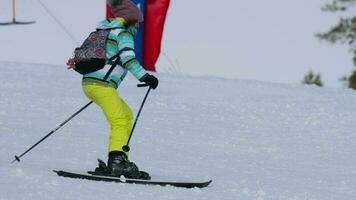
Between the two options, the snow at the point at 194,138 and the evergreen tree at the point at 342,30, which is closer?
the snow at the point at 194,138

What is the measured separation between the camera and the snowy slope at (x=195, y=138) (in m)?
9.72

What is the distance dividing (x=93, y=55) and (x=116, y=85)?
32 centimetres

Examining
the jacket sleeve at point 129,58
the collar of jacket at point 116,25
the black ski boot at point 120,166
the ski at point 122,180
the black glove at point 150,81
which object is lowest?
the ski at point 122,180

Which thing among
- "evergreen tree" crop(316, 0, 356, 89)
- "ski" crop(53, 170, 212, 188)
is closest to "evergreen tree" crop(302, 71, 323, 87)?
"evergreen tree" crop(316, 0, 356, 89)

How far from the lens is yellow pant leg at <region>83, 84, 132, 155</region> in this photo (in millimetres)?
9469

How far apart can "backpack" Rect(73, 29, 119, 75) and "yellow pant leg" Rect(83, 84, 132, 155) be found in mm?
163

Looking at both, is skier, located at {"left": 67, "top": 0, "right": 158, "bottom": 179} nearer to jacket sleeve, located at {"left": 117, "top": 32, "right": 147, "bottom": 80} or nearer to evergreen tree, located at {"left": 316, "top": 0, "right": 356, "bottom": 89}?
jacket sleeve, located at {"left": 117, "top": 32, "right": 147, "bottom": 80}

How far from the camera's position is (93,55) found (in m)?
9.47

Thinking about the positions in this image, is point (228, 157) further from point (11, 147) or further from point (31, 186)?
point (31, 186)

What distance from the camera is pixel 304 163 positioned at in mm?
12750

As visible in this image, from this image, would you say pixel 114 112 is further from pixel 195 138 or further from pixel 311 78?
pixel 311 78

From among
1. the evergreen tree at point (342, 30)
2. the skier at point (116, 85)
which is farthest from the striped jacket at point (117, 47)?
the evergreen tree at point (342, 30)

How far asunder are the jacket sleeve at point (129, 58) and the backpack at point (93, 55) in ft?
0.48

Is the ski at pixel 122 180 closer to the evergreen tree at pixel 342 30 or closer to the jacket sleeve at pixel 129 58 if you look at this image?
the jacket sleeve at pixel 129 58
